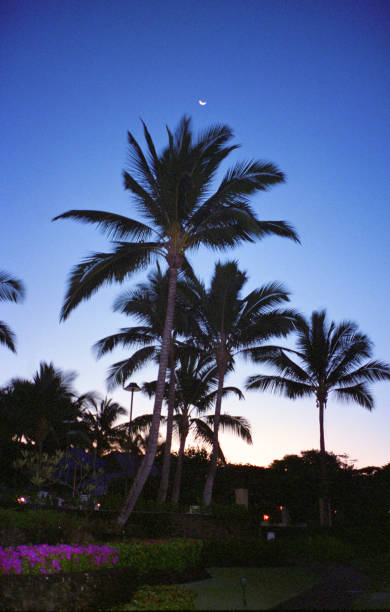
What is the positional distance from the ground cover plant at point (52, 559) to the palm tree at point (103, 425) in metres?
33.1

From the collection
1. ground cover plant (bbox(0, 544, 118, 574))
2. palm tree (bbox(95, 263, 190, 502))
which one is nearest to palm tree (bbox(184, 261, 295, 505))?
palm tree (bbox(95, 263, 190, 502))

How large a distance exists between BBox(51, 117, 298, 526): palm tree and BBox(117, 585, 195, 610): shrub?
699 centimetres

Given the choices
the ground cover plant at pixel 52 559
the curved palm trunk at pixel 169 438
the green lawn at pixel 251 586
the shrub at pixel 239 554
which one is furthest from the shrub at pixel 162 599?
the curved palm trunk at pixel 169 438

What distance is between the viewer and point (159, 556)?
404 inches

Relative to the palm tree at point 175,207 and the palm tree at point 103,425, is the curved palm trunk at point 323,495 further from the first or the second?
the palm tree at point 103,425

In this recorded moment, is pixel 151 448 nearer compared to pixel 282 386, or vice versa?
pixel 151 448

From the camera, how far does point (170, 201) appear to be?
49.1 feet

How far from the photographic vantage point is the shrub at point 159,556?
377 inches

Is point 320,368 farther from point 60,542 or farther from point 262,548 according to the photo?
point 60,542

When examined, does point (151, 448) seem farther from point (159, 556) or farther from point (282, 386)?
point (282, 386)

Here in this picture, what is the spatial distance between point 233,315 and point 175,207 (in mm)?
7384

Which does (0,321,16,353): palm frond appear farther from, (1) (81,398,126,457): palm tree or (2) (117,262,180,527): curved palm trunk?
(1) (81,398,126,457): palm tree

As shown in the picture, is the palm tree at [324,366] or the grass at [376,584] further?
the palm tree at [324,366]

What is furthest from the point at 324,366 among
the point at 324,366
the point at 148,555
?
the point at 148,555
